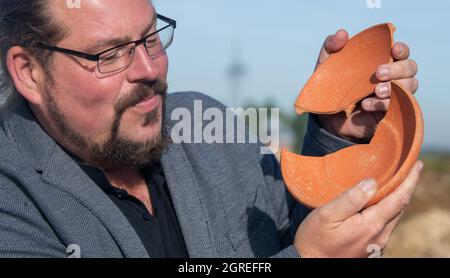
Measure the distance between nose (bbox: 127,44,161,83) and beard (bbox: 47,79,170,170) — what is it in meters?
0.03

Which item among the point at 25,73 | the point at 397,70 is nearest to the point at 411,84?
the point at 397,70

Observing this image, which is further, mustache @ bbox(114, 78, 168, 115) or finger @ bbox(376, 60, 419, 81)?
mustache @ bbox(114, 78, 168, 115)

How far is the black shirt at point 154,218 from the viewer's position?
2373 mm

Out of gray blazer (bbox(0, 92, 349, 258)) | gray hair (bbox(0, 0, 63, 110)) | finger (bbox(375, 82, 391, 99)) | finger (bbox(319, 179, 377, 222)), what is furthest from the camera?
gray hair (bbox(0, 0, 63, 110))

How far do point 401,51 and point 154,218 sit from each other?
113 cm

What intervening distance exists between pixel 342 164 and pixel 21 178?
1.16m

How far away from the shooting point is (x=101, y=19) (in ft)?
7.92

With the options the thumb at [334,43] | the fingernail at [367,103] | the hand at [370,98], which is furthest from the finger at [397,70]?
the thumb at [334,43]

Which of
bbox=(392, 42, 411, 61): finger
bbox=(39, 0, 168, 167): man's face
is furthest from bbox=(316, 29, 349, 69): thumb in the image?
bbox=(39, 0, 168, 167): man's face

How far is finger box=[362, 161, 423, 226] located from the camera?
1.94 m

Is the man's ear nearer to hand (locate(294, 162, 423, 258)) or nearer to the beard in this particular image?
the beard

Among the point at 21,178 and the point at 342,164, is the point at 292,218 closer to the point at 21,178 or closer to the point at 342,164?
the point at 342,164

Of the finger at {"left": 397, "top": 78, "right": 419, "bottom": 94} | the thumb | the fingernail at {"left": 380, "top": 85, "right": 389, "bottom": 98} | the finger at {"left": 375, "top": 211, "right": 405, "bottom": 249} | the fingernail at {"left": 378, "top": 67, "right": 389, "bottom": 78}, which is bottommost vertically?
the finger at {"left": 375, "top": 211, "right": 405, "bottom": 249}
